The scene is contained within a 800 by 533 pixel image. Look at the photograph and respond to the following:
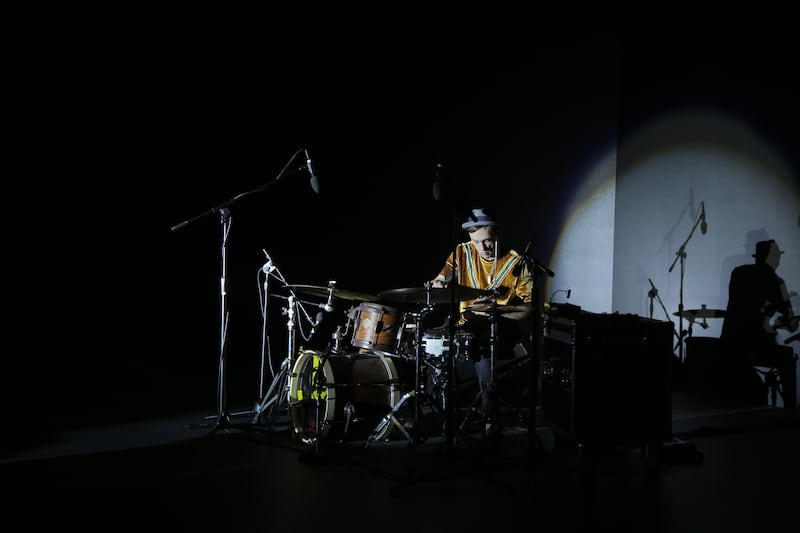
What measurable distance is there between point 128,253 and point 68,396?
1328 mm

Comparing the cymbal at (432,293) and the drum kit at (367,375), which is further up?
the cymbal at (432,293)

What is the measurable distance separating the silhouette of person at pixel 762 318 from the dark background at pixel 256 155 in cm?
142

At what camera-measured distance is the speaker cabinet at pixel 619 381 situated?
3725 millimetres

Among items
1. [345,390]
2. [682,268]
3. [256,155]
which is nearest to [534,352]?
[345,390]

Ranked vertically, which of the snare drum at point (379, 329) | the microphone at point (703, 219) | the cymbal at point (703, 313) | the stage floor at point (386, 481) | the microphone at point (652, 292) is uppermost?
the microphone at point (703, 219)

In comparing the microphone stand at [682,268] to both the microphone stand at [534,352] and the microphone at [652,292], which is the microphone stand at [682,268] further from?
the microphone stand at [534,352]

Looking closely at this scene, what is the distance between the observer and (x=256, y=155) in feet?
18.6

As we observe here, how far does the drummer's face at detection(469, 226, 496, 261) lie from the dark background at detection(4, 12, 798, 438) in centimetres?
148

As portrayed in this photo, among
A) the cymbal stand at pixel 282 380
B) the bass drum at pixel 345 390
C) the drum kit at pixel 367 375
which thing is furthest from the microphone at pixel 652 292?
the cymbal stand at pixel 282 380

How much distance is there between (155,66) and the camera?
17.3ft

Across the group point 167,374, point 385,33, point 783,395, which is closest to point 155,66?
point 385,33

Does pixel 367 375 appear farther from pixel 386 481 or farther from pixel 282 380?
pixel 386 481

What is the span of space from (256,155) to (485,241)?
241cm

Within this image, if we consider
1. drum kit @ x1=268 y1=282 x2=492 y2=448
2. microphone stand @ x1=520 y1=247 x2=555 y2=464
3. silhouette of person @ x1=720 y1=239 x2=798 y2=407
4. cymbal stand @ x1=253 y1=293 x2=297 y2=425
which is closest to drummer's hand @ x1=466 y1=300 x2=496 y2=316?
drum kit @ x1=268 y1=282 x2=492 y2=448
